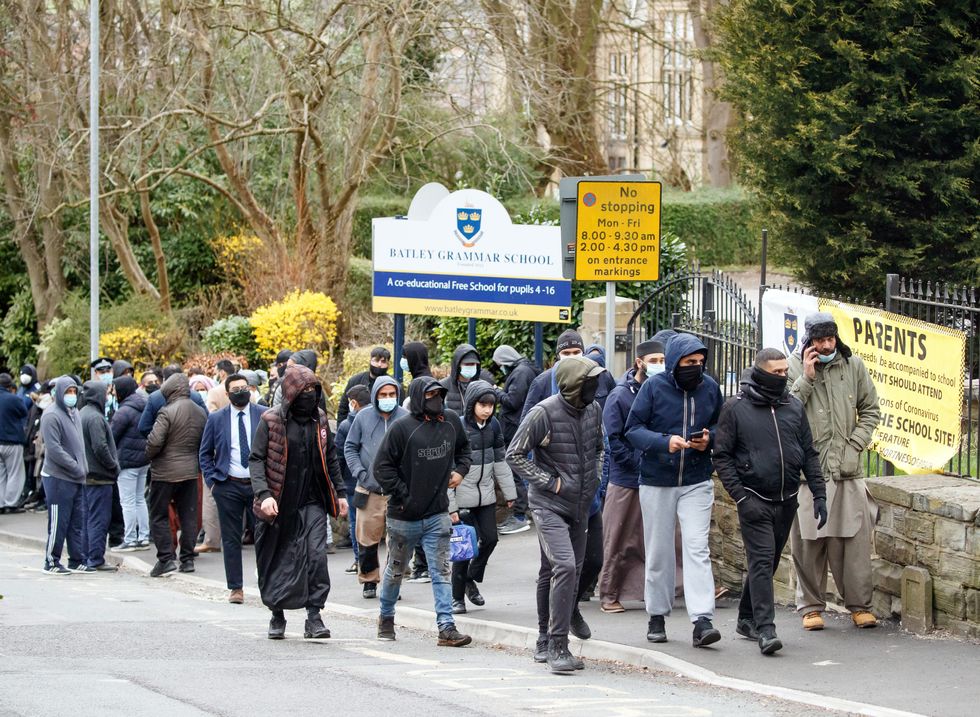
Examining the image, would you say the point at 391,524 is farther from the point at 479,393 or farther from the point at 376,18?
the point at 376,18

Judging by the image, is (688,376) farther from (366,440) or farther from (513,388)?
(513,388)

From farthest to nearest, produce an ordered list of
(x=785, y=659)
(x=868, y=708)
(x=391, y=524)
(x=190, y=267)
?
1. (x=190, y=267)
2. (x=391, y=524)
3. (x=785, y=659)
4. (x=868, y=708)

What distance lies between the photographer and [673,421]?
9.04 metres

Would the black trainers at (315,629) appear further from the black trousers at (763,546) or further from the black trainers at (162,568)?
the black trainers at (162,568)

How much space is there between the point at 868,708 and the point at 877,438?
126 inches

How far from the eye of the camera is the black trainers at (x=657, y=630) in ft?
30.4

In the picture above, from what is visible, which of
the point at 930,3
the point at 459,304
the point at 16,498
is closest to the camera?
the point at 930,3

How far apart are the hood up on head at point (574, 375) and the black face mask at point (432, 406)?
1.13 metres

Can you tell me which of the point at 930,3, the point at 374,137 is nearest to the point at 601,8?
the point at 374,137

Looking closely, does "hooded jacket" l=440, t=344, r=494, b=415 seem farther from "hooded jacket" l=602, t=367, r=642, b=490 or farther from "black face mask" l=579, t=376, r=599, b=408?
"black face mask" l=579, t=376, r=599, b=408

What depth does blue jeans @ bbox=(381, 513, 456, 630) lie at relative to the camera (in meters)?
9.69

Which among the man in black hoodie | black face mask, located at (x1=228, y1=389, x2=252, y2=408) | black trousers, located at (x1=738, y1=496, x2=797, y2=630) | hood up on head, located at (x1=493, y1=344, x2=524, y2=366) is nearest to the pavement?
black trousers, located at (x1=738, y1=496, x2=797, y2=630)

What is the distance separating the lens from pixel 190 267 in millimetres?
30906

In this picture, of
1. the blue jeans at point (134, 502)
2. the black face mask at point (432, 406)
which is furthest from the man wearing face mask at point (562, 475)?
the blue jeans at point (134, 502)
